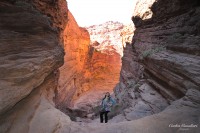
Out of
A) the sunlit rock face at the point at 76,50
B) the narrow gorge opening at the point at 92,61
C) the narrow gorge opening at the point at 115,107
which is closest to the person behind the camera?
the narrow gorge opening at the point at 115,107

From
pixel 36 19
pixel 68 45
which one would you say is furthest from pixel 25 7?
pixel 68 45

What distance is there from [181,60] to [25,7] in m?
6.53

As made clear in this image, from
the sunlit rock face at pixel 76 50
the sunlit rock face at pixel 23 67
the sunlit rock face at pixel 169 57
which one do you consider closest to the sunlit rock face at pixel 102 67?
the sunlit rock face at pixel 76 50

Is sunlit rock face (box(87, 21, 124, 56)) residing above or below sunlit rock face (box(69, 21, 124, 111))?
above

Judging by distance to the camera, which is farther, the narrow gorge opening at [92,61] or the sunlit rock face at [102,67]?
the sunlit rock face at [102,67]

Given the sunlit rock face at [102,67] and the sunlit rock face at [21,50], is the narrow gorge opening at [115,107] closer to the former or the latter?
the sunlit rock face at [21,50]

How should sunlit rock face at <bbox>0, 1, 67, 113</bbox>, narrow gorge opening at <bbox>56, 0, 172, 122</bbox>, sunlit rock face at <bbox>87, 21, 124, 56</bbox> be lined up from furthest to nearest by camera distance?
sunlit rock face at <bbox>87, 21, 124, 56</bbox> → narrow gorge opening at <bbox>56, 0, 172, 122</bbox> → sunlit rock face at <bbox>0, 1, 67, 113</bbox>

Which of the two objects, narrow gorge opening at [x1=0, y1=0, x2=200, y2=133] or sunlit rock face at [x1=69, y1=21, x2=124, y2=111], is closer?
narrow gorge opening at [x1=0, y1=0, x2=200, y2=133]

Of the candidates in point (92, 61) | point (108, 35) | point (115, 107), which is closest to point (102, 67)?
point (92, 61)

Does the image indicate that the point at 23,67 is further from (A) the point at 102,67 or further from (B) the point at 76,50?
(A) the point at 102,67

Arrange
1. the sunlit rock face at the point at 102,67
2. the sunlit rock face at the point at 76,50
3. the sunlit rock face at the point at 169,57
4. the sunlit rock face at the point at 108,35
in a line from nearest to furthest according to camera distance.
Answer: the sunlit rock face at the point at 169,57, the sunlit rock face at the point at 76,50, the sunlit rock face at the point at 102,67, the sunlit rock face at the point at 108,35

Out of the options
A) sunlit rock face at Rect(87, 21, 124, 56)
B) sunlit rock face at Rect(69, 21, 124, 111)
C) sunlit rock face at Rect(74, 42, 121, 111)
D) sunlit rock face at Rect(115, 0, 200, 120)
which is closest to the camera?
sunlit rock face at Rect(115, 0, 200, 120)

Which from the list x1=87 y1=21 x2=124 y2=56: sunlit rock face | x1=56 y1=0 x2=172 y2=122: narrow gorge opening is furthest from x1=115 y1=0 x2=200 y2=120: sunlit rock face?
x1=87 y1=21 x2=124 y2=56: sunlit rock face

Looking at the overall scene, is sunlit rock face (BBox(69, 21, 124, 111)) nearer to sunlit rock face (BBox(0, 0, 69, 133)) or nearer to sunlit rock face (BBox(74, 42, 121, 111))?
sunlit rock face (BBox(74, 42, 121, 111))
